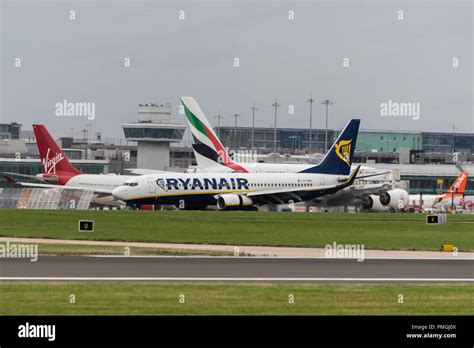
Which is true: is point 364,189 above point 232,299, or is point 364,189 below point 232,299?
above

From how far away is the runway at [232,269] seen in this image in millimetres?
28859

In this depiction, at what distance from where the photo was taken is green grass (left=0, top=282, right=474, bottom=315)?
22.2 m

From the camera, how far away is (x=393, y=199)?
103062 millimetres

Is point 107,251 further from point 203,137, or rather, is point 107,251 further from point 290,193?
point 203,137

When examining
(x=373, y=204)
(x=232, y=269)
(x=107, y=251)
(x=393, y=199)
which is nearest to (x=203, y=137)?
(x=373, y=204)

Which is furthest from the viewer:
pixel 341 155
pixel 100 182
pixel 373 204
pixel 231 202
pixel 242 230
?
pixel 373 204

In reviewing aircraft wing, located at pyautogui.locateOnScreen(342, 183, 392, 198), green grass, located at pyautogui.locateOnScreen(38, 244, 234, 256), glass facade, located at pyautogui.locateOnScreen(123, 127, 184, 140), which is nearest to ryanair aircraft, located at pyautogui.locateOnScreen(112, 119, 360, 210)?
aircraft wing, located at pyautogui.locateOnScreen(342, 183, 392, 198)

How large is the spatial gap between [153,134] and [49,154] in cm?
5059

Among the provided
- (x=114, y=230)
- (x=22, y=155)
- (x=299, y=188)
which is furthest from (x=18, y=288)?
(x=22, y=155)

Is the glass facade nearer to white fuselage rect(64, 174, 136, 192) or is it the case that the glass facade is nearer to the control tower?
the control tower

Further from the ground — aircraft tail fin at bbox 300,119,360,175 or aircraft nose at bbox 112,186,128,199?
aircraft tail fin at bbox 300,119,360,175

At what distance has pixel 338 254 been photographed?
1523 inches

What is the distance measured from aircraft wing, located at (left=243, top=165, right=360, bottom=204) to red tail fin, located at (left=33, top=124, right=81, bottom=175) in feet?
80.8

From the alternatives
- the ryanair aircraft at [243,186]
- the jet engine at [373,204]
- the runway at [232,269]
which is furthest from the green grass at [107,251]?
the jet engine at [373,204]
